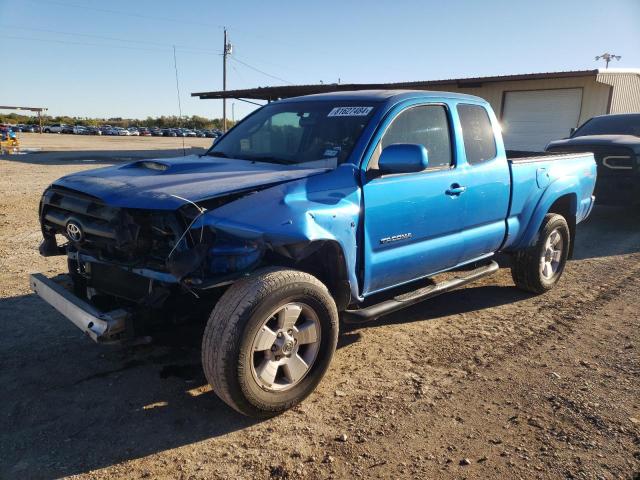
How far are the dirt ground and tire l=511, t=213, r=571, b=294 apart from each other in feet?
1.31

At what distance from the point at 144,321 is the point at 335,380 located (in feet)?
4.42

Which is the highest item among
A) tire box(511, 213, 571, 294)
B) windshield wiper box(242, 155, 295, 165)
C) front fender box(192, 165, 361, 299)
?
windshield wiper box(242, 155, 295, 165)

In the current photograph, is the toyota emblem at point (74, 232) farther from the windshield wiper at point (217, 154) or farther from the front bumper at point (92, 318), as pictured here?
the windshield wiper at point (217, 154)

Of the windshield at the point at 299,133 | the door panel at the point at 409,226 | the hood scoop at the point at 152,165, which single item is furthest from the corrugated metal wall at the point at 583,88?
the hood scoop at the point at 152,165

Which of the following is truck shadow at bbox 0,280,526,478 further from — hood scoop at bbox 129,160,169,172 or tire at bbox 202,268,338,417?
hood scoop at bbox 129,160,169,172

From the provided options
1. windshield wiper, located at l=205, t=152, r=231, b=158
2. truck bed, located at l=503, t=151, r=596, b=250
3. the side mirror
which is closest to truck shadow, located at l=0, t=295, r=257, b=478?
windshield wiper, located at l=205, t=152, r=231, b=158

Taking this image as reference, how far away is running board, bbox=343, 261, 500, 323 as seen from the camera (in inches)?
135

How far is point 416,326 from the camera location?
445 centimetres

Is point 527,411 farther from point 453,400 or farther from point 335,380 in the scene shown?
point 335,380

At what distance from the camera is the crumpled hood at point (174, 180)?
2.89 meters

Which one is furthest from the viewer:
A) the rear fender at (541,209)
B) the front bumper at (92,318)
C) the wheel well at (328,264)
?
the rear fender at (541,209)

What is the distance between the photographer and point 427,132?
4.04 m

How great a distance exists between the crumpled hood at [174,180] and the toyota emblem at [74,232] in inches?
9.5

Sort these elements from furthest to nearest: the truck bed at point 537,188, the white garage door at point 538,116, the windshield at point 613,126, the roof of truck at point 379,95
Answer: the white garage door at point 538,116 → the windshield at point 613,126 → the truck bed at point 537,188 → the roof of truck at point 379,95
